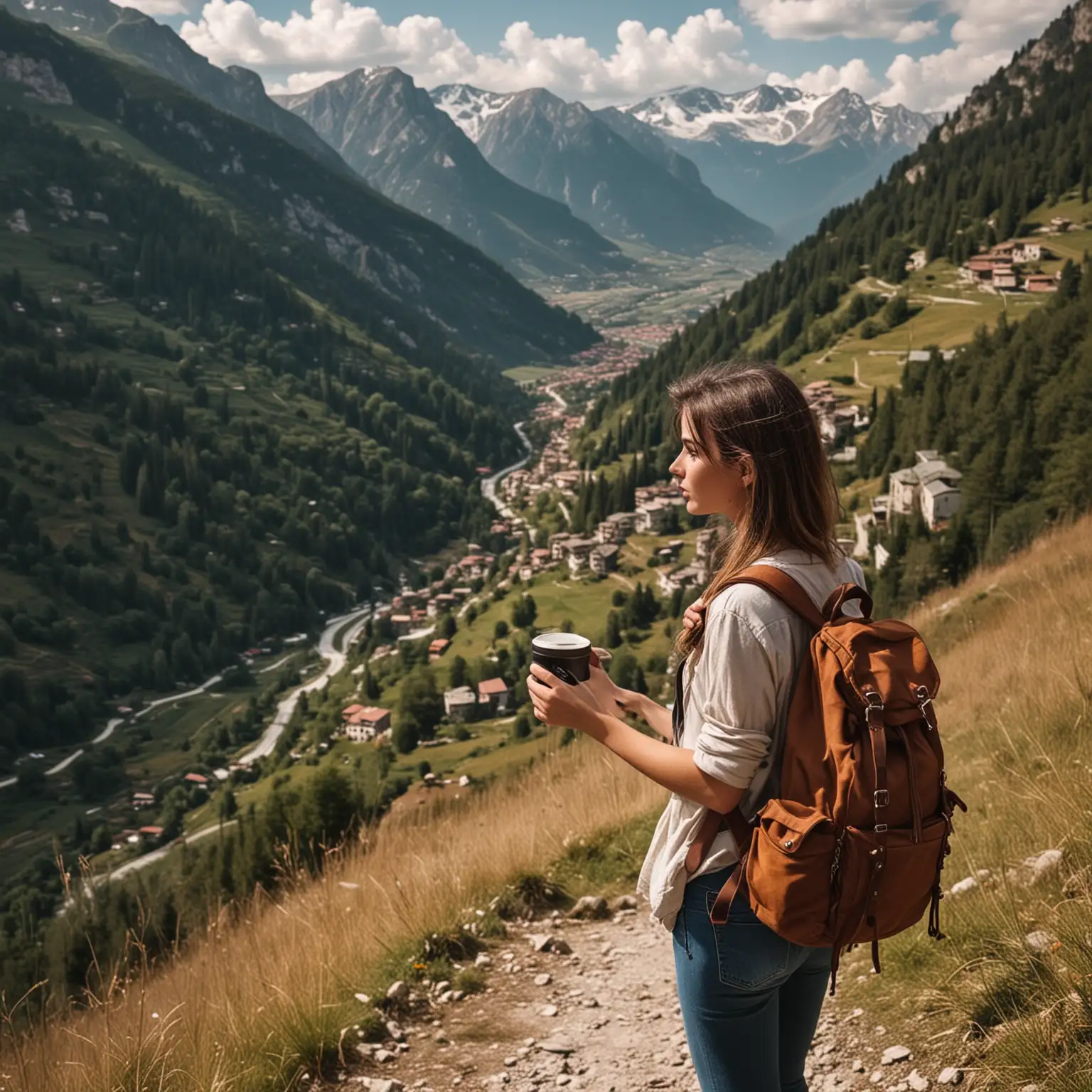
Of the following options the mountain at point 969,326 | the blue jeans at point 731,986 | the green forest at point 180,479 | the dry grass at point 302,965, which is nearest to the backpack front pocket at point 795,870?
the blue jeans at point 731,986

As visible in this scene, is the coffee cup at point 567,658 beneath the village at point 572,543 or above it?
above

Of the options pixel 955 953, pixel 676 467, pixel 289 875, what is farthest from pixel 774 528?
pixel 289 875

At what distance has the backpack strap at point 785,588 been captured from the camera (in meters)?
2.52

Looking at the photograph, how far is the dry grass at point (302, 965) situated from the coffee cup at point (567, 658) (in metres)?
2.41

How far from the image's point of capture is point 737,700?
8.18ft

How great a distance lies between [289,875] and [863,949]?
13.4 feet

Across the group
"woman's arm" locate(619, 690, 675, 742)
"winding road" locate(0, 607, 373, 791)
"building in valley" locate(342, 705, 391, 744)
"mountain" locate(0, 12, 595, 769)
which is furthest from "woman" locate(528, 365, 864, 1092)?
"mountain" locate(0, 12, 595, 769)

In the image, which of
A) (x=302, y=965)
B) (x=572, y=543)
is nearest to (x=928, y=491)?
(x=572, y=543)

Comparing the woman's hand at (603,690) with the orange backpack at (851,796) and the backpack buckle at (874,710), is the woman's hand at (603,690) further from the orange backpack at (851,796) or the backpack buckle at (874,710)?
the backpack buckle at (874,710)

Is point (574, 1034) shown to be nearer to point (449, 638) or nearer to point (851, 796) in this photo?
point (851, 796)

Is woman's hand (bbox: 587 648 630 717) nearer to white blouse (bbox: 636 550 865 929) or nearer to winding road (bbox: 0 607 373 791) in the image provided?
white blouse (bbox: 636 550 865 929)

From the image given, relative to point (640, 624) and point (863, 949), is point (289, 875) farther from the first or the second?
point (640, 624)

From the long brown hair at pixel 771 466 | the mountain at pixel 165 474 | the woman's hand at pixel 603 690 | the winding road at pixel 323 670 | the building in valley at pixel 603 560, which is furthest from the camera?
the mountain at pixel 165 474

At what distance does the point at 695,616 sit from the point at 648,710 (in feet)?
2.37
